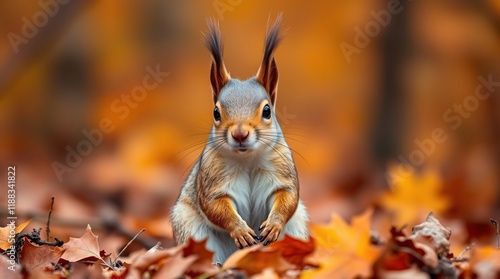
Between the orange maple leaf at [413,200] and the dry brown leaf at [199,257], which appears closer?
the dry brown leaf at [199,257]

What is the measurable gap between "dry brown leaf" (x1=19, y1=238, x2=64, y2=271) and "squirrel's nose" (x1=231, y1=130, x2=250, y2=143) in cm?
71

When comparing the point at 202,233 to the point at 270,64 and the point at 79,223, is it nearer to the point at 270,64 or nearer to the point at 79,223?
the point at 270,64

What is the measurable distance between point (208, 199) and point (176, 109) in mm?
5842

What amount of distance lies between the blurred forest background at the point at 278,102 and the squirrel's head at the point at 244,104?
95.8 inches

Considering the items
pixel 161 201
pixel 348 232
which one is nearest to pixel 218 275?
pixel 348 232

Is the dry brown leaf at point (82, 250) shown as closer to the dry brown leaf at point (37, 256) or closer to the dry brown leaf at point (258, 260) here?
the dry brown leaf at point (37, 256)

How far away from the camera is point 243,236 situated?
3.09 meters

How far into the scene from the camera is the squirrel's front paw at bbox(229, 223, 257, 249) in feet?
10.1
